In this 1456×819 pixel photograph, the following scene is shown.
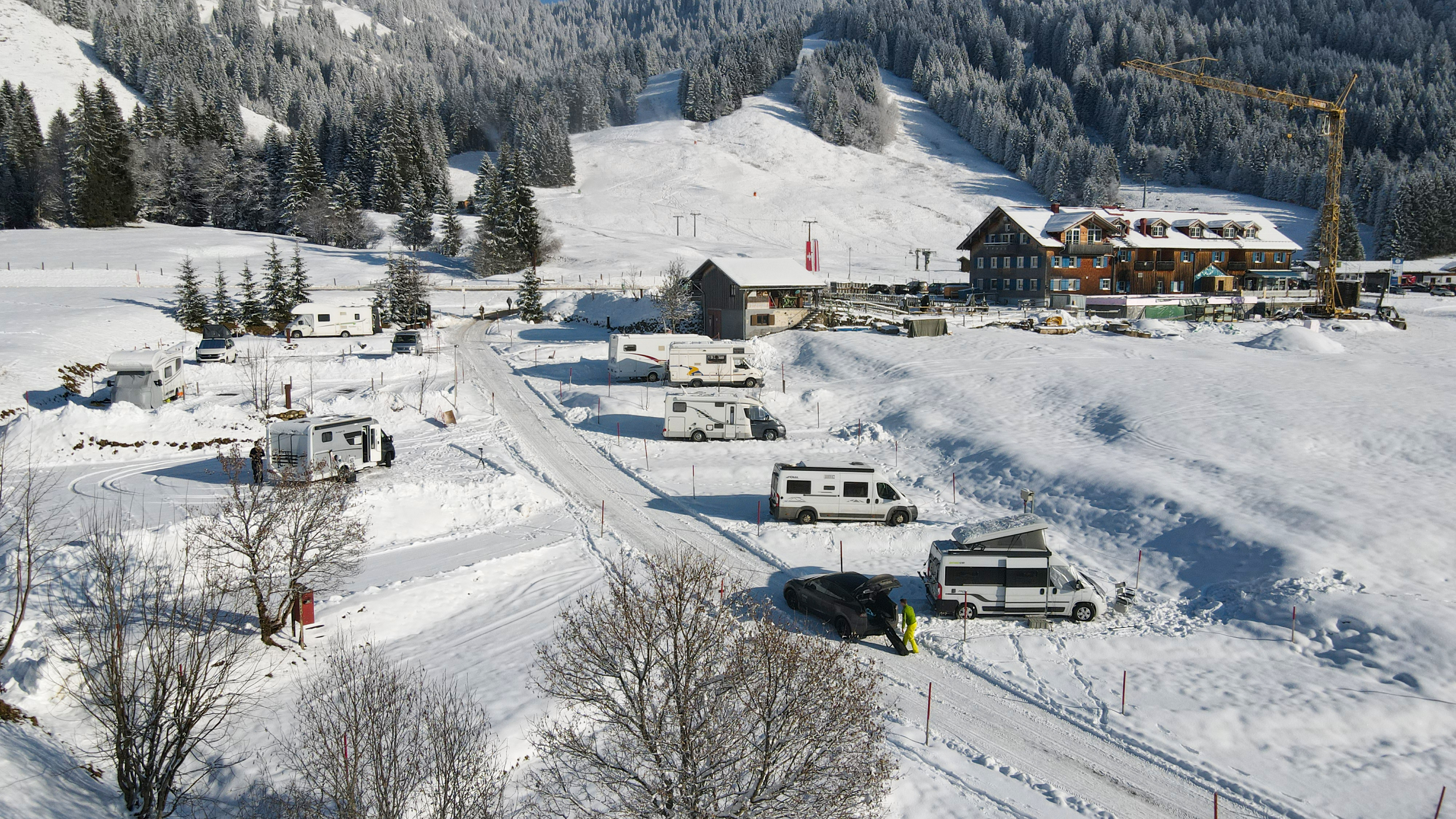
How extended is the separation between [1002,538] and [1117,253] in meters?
56.5

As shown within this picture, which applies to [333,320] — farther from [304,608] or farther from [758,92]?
[758,92]

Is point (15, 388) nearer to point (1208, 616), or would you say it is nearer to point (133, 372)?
point (133, 372)

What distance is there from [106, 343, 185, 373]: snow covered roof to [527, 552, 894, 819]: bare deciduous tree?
3277 cm

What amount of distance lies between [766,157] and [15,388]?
111958 mm

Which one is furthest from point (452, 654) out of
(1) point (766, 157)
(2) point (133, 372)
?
(1) point (766, 157)

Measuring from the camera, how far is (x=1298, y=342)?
1735 inches

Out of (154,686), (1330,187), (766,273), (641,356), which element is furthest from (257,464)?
(1330,187)

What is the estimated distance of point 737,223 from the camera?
110m

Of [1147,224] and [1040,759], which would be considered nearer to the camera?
[1040,759]

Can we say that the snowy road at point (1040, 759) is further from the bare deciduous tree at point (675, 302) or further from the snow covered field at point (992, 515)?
the bare deciduous tree at point (675, 302)

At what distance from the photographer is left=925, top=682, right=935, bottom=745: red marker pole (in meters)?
14.2

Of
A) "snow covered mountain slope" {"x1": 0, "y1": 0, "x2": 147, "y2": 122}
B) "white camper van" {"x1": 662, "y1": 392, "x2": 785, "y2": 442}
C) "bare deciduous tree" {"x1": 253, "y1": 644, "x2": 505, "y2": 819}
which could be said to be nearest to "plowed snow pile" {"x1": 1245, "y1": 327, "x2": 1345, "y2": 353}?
"white camper van" {"x1": 662, "y1": 392, "x2": 785, "y2": 442}

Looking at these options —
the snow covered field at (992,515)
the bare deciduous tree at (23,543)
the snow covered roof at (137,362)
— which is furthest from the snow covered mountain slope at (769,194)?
the bare deciduous tree at (23,543)

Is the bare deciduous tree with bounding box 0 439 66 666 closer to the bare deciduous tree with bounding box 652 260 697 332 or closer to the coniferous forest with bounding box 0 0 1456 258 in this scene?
the bare deciduous tree with bounding box 652 260 697 332
